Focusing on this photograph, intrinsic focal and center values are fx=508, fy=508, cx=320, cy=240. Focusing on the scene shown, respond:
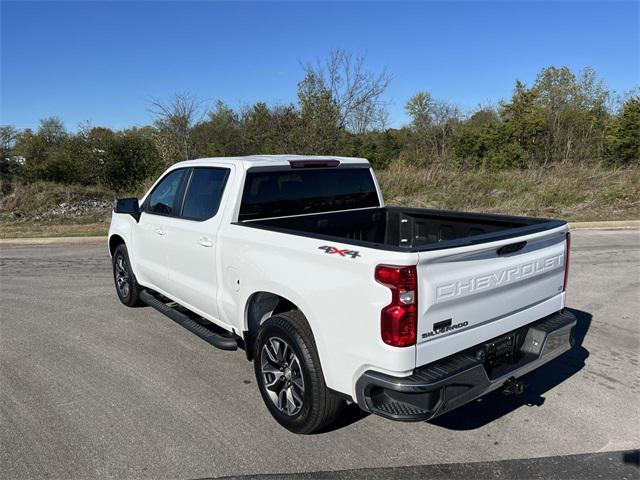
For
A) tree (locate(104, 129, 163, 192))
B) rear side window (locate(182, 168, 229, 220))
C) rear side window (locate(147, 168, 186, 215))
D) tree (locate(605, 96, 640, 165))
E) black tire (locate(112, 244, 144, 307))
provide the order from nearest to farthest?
rear side window (locate(182, 168, 229, 220)), rear side window (locate(147, 168, 186, 215)), black tire (locate(112, 244, 144, 307)), tree (locate(605, 96, 640, 165)), tree (locate(104, 129, 163, 192))

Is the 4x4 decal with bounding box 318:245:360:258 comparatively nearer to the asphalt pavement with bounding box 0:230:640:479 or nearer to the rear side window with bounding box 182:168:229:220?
the asphalt pavement with bounding box 0:230:640:479

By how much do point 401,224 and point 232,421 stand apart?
2.44m

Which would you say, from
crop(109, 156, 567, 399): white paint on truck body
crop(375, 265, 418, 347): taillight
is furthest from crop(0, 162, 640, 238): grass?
crop(375, 265, 418, 347): taillight

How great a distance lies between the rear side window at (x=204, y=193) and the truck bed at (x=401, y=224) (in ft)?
1.51

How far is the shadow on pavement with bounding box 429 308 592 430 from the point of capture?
364 cm

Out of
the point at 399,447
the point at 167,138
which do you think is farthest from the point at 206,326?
the point at 167,138

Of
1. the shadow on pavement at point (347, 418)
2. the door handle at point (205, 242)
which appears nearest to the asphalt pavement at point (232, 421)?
the shadow on pavement at point (347, 418)

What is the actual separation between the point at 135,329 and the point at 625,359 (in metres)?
4.99

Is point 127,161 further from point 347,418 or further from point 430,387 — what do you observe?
point 430,387

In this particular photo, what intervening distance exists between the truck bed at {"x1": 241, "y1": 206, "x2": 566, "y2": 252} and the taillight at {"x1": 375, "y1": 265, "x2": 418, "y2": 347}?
1.35 metres

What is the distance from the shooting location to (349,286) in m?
2.87

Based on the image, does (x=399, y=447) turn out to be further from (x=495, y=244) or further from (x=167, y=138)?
(x=167, y=138)

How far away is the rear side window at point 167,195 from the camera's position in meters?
5.11

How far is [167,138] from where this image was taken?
2125cm
